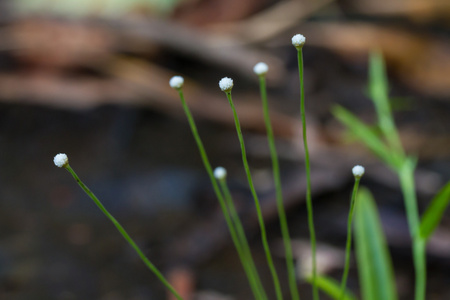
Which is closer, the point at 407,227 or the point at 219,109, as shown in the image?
the point at 407,227

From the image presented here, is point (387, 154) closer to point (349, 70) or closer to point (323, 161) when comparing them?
point (323, 161)

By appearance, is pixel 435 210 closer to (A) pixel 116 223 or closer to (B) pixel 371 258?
(B) pixel 371 258

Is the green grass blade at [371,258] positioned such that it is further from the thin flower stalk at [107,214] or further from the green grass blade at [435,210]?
the thin flower stalk at [107,214]

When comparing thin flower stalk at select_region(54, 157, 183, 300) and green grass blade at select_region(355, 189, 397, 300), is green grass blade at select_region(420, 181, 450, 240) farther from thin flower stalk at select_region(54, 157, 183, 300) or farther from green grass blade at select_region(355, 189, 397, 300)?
thin flower stalk at select_region(54, 157, 183, 300)

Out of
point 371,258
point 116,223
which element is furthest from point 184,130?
point 116,223

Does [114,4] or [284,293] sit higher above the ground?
[114,4]

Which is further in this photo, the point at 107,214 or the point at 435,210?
the point at 435,210

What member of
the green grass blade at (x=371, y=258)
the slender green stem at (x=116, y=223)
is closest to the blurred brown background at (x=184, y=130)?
the green grass blade at (x=371, y=258)

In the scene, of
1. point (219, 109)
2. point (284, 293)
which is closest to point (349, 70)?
point (219, 109)
